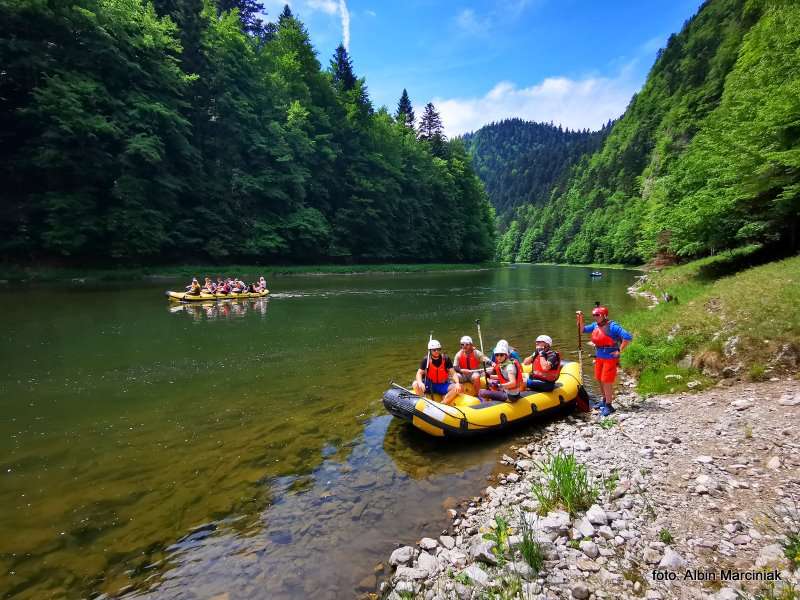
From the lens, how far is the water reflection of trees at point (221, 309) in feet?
69.1

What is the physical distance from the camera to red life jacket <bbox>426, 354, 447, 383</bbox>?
8680mm

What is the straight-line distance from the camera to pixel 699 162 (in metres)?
21.5

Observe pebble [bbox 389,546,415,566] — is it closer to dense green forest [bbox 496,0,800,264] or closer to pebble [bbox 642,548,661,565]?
pebble [bbox 642,548,661,565]

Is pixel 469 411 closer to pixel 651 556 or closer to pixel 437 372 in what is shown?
pixel 437 372

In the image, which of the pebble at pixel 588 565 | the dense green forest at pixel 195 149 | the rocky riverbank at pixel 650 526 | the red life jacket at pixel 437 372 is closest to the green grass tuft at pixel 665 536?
the rocky riverbank at pixel 650 526

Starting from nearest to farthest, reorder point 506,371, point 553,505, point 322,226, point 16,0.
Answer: point 553,505 → point 506,371 → point 16,0 → point 322,226

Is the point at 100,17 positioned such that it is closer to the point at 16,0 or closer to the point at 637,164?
the point at 16,0

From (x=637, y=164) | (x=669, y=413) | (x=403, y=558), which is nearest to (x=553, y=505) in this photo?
(x=403, y=558)

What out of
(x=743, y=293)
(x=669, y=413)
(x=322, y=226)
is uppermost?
(x=322, y=226)

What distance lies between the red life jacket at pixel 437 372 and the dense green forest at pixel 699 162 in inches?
548

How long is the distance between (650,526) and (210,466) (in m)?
6.04

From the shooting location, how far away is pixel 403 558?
452 centimetres

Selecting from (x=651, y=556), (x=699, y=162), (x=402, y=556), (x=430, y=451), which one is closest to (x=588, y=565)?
(x=651, y=556)

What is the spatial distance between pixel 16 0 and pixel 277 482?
3923 centimetres
